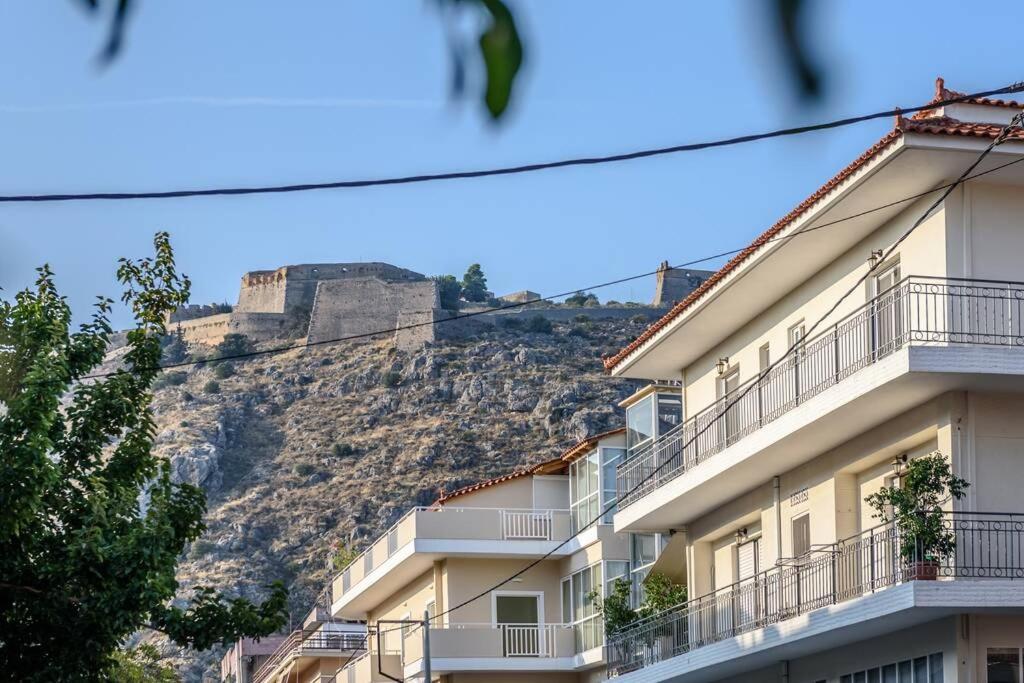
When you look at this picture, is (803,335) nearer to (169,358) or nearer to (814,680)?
(814,680)

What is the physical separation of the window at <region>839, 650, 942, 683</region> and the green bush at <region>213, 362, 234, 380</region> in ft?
500

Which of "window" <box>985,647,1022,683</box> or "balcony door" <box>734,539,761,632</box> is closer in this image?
"window" <box>985,647,1022,683</box>

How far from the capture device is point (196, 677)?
120875 millimetres

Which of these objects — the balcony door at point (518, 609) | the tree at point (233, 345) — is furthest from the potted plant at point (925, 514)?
the tree at point (233, 345)

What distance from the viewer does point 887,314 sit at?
23422 millimetres

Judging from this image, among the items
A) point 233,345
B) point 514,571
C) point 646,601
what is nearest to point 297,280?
point 233,345

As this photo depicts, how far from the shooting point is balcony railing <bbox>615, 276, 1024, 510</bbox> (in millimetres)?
21750

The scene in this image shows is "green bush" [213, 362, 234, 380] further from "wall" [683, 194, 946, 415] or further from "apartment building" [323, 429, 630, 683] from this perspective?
"wall" [683, 194, 946, 415]

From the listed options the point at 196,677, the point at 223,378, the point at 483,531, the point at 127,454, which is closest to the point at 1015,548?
the point at 127,454

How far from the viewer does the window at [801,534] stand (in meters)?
26.3

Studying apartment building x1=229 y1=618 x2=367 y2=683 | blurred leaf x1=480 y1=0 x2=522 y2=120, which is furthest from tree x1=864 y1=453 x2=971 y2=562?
apartment building x1=229 y1=618 x2=367 y2=683

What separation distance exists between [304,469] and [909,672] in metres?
130

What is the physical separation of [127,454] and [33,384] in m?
1.72

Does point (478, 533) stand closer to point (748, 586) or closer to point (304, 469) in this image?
point (748, 586)
